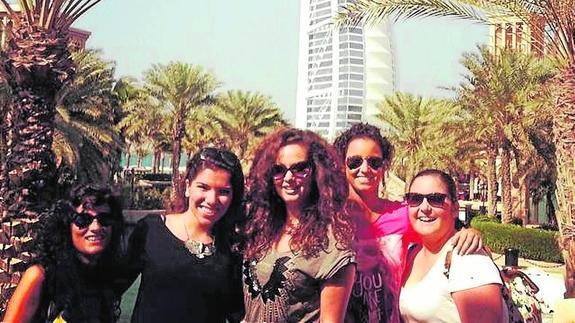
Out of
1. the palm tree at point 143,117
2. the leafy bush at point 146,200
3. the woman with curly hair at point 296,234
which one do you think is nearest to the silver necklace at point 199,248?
the woman with curly hair at point 296,234

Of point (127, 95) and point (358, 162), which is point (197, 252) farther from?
point (127, 95)

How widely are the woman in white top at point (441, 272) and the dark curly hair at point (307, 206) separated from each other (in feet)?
1.13

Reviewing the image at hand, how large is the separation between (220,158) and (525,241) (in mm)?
19019

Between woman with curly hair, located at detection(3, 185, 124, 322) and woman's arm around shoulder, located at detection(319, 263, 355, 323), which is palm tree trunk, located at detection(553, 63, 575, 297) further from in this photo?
woman with curly hair, located at detection(3, 185, 124, 322)

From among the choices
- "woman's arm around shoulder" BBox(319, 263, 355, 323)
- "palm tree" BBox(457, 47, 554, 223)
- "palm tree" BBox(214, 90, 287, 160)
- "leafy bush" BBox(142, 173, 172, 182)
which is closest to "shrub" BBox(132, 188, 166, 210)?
"palm tree" BBox(214, 90, 287, 160)

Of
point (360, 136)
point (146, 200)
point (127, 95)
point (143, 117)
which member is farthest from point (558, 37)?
point (127, 95)

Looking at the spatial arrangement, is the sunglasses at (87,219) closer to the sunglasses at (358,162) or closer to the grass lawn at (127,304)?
the sunglasses at (358,162)

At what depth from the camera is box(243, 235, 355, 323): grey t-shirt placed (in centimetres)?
282

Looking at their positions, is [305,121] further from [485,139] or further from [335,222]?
[335,222]

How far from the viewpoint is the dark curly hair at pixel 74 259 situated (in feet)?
9.43

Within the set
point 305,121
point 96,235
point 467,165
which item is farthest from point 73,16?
point 305,121

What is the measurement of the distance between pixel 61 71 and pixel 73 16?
31.3 inches

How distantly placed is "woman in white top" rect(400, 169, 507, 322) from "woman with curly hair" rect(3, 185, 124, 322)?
1.30m

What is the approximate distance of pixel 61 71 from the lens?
25.4 feet
